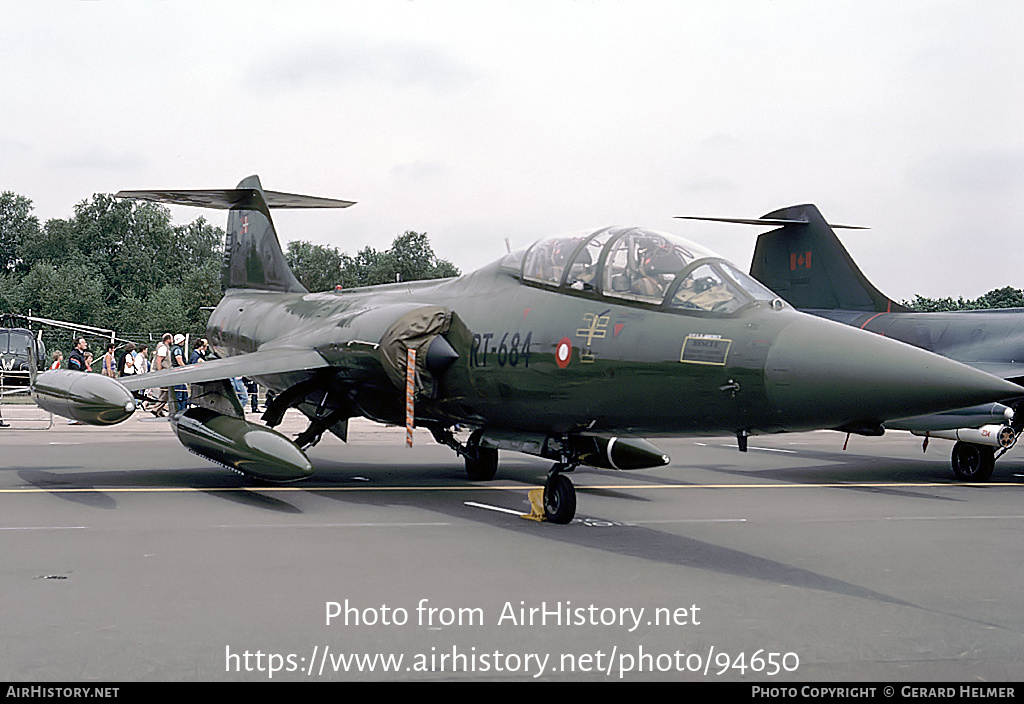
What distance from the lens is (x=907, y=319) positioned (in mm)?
15250

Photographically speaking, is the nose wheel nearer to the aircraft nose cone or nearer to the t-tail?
the aircraft nose cone

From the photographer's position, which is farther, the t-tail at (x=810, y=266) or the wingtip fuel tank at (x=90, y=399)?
the t-tail at (x=810, y=266)

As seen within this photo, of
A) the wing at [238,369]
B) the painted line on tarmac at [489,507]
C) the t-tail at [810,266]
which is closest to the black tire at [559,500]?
the painted line on tarmac at [489,507]

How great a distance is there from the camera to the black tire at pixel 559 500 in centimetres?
841

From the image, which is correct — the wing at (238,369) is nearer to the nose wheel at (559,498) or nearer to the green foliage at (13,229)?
the nose wheel at (559,498)

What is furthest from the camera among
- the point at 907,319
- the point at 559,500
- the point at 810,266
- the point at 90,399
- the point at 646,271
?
the point at 810,266

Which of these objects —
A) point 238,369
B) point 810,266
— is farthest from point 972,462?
point 238,369

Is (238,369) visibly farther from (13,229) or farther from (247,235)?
(13,229)

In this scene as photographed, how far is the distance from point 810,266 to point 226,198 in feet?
32.8

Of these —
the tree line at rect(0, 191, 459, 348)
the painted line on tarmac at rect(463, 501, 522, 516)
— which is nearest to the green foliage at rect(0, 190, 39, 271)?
the tree line at rect(0, 191, 459, 348)

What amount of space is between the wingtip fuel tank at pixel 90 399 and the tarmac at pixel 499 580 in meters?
0.84

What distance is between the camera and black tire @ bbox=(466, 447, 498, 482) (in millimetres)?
11688

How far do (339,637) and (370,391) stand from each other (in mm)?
5668
